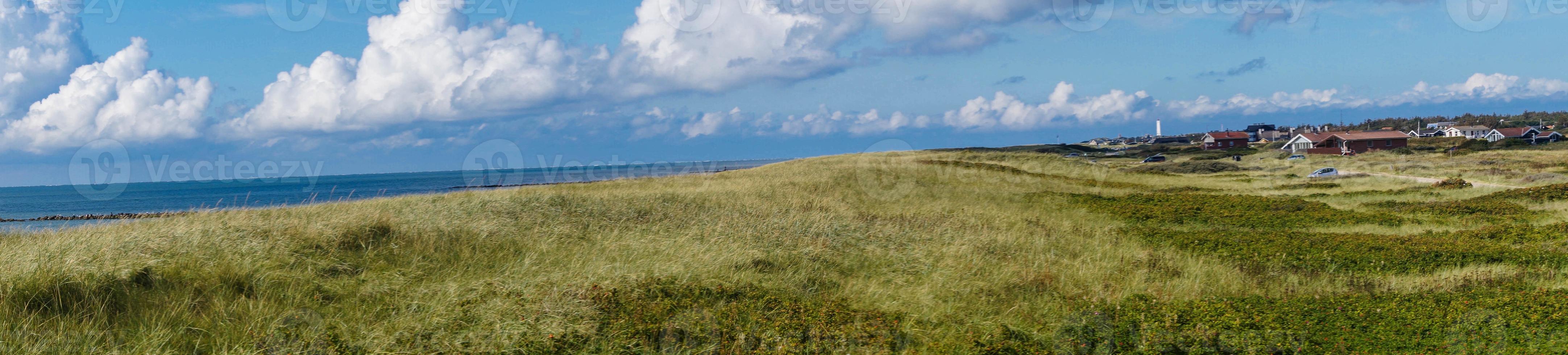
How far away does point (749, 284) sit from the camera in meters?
8.24

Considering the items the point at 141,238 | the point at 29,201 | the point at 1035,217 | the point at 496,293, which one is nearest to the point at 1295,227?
the point at 1035,217

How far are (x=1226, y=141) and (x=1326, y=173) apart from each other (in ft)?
250

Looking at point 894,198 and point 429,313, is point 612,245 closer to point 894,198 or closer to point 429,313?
point 429,313

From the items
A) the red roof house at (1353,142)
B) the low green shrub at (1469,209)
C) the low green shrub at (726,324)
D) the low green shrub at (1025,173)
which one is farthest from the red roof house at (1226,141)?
the low green shrub at (726,324)

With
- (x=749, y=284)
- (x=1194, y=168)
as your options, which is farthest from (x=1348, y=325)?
(x=1194, y=168)

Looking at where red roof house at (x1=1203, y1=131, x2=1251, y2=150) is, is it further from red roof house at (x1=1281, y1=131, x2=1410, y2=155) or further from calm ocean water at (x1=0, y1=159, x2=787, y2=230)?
calm ocean water at (x1=0, y1=159, x2=787, y2=230)

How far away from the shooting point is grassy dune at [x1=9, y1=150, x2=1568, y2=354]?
620cm

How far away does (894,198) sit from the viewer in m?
22.5

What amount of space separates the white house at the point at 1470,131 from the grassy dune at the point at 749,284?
4634 inches

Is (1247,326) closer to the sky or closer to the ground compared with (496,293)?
closer to the ground

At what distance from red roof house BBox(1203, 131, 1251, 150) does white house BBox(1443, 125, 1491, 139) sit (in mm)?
25017

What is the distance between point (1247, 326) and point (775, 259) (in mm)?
5185

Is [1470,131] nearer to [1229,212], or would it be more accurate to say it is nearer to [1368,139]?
[1368,139]

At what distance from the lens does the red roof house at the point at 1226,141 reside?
365ft
